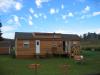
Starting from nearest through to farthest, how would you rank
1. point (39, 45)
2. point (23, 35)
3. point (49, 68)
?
point (49, 68) < point (39, 45) < point (23, 35)

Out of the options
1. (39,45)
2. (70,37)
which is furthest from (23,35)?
(70,37)

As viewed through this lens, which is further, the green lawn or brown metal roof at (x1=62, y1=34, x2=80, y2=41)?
brown metal roof at (x1=62, y1=34, x2=80, y2=41)

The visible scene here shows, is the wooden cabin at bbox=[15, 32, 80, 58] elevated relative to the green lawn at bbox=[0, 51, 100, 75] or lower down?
elevated

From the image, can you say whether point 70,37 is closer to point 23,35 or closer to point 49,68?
point 23,35

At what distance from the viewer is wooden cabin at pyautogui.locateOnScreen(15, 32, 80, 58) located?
1475 inches

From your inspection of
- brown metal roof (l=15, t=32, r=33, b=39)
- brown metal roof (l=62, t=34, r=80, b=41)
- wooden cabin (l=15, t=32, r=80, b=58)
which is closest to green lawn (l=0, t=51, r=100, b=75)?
wooden cabin (l=15, t=32, r=80, b=58)

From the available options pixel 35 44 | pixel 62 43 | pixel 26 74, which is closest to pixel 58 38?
pixel 62 43

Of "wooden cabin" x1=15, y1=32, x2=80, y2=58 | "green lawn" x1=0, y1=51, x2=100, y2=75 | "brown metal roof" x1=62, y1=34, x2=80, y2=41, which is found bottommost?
"green lawn" x1=0, y1=51, x2=100, y2=75

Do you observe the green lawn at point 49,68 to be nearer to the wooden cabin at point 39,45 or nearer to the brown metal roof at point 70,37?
the wooden cabin at point 39,45

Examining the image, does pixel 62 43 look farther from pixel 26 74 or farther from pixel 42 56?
pixel 26 74

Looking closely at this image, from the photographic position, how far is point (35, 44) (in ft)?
124

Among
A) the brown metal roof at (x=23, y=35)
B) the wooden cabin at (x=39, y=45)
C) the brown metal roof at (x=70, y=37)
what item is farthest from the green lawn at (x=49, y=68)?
the brown metal roof at (x=70, y=37)

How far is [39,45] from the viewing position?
124ft

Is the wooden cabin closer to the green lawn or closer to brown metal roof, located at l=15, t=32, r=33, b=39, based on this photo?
brown metal roof, located at l=15, t=32, r=33, b=39
